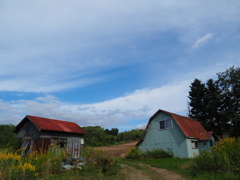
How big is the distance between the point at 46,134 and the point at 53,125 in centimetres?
143

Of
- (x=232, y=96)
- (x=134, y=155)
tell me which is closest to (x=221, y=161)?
(x=134, y=155)

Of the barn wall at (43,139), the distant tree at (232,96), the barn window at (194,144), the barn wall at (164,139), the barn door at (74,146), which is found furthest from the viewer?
the distant tree at (232,96)

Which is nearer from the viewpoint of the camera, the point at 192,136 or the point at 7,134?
the point at 7,134

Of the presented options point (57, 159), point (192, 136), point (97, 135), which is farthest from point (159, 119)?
point (97, 135)

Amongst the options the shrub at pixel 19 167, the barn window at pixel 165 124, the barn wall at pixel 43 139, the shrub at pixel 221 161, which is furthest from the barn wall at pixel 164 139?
the shrub at pixel 19 167

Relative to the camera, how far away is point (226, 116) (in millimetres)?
32000

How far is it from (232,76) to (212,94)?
5516 millimetres

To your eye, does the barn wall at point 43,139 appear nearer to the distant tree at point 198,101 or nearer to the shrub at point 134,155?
the shrub at point 134,155

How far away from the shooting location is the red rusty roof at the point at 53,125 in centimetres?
1818

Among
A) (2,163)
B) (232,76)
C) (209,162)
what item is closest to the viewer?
(2,163)

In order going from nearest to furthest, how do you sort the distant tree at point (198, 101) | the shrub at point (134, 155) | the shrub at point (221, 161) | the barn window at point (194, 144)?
the shrub at point (221, 161) < the shrub at point (134, 155) < the barn window at point (194, 144) < the distant tree at point (198, 101)

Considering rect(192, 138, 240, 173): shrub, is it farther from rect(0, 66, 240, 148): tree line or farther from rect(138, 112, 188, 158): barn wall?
rect(0, 66, 240, 148): tree line

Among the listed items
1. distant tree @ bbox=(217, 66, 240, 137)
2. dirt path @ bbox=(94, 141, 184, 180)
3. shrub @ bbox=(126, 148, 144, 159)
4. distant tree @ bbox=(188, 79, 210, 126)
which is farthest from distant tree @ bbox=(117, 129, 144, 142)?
dirt path @ bbox=(94, 141, 184, 180)

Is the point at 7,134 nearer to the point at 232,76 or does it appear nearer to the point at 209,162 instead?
the point at 209,162
